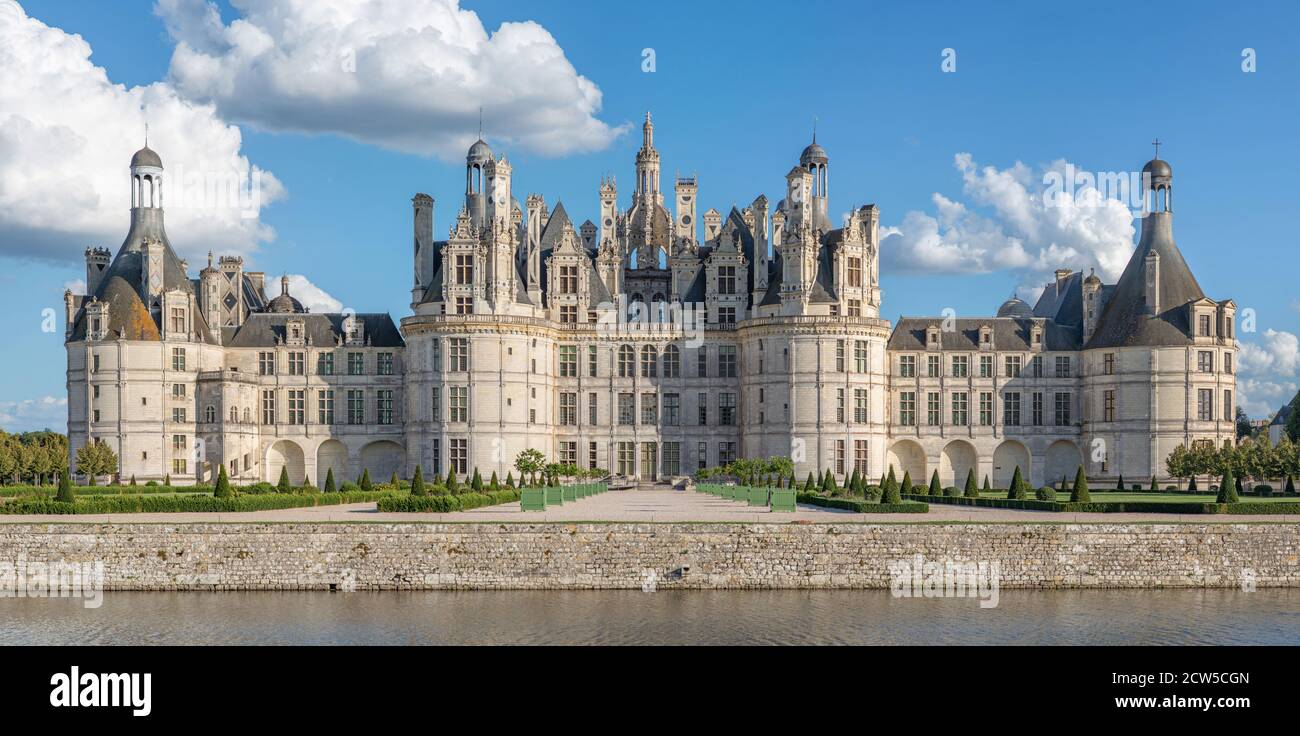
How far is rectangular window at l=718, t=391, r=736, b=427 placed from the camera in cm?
8212

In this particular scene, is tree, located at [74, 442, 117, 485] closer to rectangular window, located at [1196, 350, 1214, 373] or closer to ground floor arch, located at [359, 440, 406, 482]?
ground floor arch, located at [359, 440, 406, 482]

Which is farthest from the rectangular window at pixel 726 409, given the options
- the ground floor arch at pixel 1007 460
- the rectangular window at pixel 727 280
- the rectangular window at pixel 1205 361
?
the rectangular window at pixel 1205 361

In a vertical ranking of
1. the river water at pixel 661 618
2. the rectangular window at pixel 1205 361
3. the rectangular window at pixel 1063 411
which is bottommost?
the river water at pixel 661 618

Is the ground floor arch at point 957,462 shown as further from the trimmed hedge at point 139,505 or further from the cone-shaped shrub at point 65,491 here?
the cone-shaped shrub at point 65,491

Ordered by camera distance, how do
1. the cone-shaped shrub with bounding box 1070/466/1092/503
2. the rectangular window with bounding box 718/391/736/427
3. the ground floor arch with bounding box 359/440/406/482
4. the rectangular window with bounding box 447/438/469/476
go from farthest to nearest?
the rectangular window with bounding box 718/391/736/427 → the ground floor arch with bounding box 359/440/406/482 → the rectangular window with bounding box 447/438/469/476 → the cone-shaped shrub with bounding box 1070/466/1092/503

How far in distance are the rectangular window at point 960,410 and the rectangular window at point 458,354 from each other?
30010 millimetres

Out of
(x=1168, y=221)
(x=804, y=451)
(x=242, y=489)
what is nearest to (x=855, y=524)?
(x=242, y=489)

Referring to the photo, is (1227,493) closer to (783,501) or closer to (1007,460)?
(783,501)

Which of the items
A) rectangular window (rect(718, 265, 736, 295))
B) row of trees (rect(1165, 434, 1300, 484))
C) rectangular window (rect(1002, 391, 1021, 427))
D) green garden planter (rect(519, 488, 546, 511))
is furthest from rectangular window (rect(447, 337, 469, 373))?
row of trees (rect(1165, 434, 1300, 484))

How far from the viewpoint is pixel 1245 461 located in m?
64.6

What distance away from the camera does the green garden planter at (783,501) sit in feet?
164

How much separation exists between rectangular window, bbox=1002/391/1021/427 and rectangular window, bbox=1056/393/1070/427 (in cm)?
233

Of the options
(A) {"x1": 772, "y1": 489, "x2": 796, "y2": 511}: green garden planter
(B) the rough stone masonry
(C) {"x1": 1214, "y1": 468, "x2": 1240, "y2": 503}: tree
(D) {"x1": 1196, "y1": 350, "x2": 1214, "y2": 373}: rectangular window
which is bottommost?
(B) the rough stone masonry

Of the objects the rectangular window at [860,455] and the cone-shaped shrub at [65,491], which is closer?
the cone-shaped shrub at [65,491]
